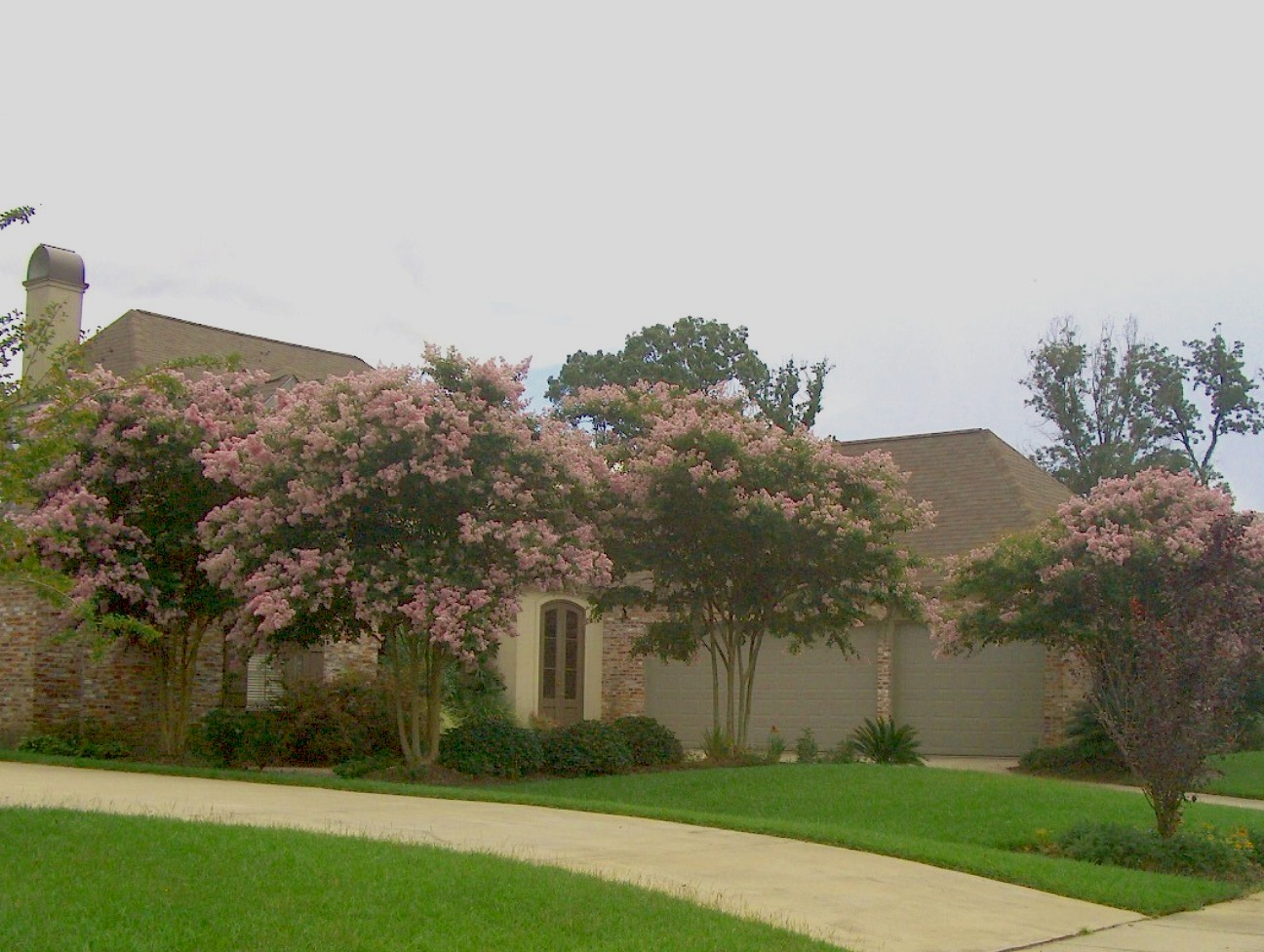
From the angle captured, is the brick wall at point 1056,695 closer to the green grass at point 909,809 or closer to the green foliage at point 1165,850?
the green grass at point 909,809

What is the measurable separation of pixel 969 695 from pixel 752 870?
50.0 feet

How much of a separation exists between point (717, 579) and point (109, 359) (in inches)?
462

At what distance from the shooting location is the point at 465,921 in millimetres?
7395

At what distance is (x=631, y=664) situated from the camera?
28.5 meters

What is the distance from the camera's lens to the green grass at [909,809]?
37.1 feet

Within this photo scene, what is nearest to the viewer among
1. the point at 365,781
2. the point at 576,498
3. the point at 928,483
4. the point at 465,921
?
the point at 465,921

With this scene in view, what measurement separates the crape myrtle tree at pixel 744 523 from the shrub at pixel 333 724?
3.83 metres

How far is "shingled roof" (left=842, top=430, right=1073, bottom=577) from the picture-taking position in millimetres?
26734

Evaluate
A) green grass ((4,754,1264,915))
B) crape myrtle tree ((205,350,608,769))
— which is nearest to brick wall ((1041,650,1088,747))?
green grass ((4,754,1264,915))

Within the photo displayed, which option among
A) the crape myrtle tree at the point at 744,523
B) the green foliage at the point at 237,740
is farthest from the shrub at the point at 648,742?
the green foliage at the point at 237,740

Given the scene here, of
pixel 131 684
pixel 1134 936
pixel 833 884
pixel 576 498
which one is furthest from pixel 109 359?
pixel 1134 936

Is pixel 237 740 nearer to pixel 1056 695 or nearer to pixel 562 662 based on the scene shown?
pixel 562 662

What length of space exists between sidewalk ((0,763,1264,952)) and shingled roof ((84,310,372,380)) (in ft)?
39.5

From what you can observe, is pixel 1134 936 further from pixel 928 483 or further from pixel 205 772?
pixel 928 483
